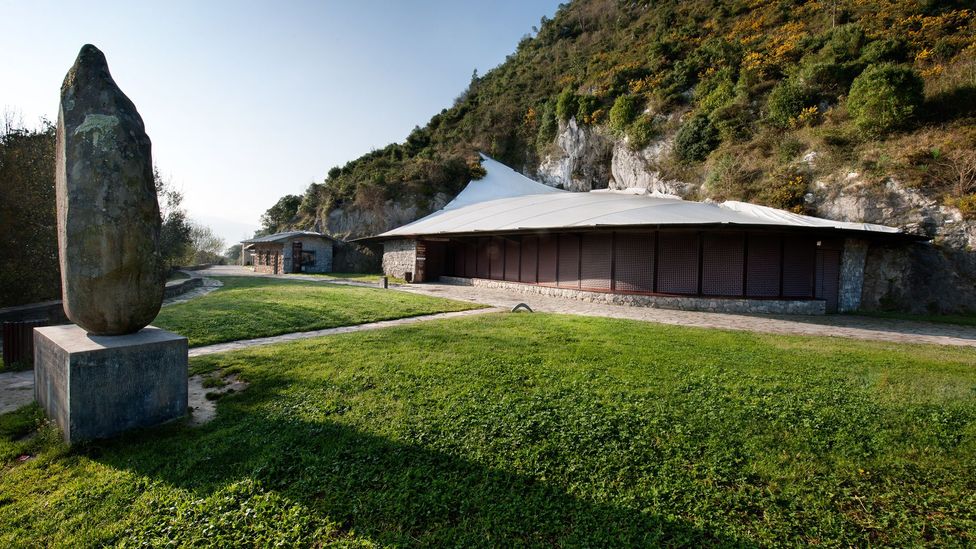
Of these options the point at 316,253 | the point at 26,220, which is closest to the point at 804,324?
the point at 26,220

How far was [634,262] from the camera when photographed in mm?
14562

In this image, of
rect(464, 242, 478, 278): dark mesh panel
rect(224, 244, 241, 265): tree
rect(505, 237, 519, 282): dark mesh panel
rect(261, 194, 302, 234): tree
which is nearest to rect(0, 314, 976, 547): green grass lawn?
rect(505, 237, 519, 282): dark mesh panel

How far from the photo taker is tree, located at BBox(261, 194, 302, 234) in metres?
42.0

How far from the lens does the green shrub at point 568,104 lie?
110 ft

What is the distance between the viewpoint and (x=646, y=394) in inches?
181

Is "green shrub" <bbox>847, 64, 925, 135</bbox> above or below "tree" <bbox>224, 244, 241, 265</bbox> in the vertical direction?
above

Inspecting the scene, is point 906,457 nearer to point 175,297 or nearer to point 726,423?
point 726,423

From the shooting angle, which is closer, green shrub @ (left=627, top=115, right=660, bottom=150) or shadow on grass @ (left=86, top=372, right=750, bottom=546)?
shadow on grass @ (left=86, top=372, right=750, bottom=546)

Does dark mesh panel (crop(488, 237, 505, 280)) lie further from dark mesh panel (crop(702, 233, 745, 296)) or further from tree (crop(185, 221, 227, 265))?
tree (crop(185, 221, 227, 265))

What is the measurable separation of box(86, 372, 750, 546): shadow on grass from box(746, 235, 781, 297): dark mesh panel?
13204 mm

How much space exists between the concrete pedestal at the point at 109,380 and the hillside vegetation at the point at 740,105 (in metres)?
20.6

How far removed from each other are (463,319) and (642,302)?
7395mm

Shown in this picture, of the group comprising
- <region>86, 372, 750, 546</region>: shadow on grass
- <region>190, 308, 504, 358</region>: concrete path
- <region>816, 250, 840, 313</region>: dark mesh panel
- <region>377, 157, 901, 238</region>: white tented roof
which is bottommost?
<region>86, 372, 750, 546</region>: shadow on grass

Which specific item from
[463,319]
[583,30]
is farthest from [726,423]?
[583,30]
